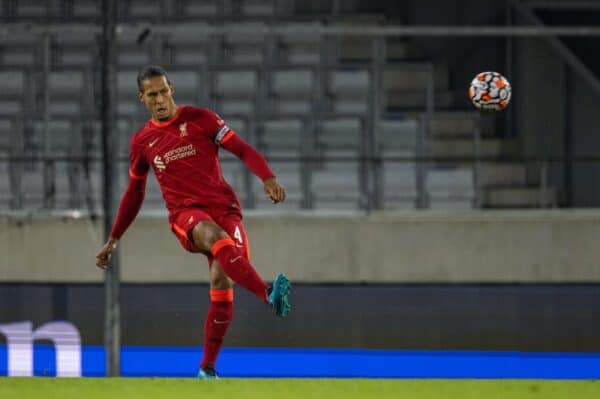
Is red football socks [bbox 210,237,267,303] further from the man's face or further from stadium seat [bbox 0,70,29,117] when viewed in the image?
stadium seat [bbox 0,70,29,117]

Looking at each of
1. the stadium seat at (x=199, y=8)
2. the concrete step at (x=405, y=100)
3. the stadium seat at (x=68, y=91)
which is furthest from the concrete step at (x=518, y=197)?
the stadium seat at (x=199, y=8)

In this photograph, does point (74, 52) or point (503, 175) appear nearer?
point (503, 175)

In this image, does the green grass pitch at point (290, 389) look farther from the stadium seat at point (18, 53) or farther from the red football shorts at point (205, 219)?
the stadium seat at point (18, 53)

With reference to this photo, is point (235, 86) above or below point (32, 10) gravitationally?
below

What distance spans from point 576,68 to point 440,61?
1.74 meters

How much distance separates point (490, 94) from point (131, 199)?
7.39 feet

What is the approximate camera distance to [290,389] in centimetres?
523

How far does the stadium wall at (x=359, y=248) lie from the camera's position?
8.63 meters

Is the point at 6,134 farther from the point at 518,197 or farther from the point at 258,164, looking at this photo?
the point at 258,164

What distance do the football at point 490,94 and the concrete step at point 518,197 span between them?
2.33 meters

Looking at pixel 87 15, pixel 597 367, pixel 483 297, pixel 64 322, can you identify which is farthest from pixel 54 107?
pixel 597 367

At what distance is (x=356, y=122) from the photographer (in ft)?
32.0

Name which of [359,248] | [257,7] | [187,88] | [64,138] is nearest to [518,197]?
[359,248]

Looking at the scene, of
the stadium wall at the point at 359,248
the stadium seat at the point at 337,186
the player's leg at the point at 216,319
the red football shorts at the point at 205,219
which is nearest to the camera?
the red football shorts at the point at 205,219
